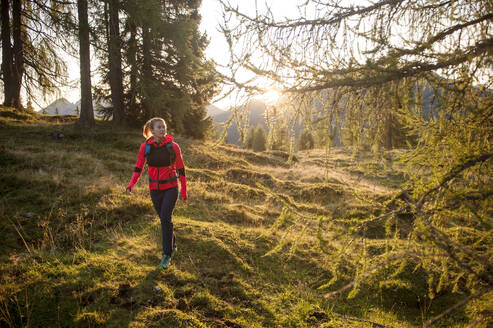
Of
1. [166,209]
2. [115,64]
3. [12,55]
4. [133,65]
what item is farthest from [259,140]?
[166,209]

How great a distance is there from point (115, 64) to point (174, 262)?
11.9m

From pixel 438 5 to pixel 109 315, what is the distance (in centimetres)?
561

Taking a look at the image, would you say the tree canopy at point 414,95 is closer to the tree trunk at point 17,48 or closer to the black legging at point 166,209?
the black legging at point 166,209

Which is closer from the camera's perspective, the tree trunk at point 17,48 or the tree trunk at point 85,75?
the tree trunk at point 85,75

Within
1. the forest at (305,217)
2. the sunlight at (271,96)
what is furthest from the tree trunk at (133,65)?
the sunlight at (271,96)

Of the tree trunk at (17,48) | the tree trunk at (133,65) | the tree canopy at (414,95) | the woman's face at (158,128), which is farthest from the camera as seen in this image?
the tree trunk at (17,48)

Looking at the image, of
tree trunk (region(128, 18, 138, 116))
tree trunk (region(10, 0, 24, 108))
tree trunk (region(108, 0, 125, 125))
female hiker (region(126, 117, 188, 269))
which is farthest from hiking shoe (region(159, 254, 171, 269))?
tree trunk (region(10, 0, 24, 108))

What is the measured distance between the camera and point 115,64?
12.4 metres

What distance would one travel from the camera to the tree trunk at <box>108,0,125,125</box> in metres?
11.6

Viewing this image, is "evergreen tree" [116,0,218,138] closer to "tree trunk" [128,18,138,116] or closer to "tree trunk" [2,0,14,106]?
"tree trunk" [128,18,138,116]

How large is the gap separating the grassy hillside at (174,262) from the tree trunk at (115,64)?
6383mm

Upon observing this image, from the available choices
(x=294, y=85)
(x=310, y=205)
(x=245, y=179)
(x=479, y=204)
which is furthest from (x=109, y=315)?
(x=245, y=179)

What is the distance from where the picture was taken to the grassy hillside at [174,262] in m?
3.07

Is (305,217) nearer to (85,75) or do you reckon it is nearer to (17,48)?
(85,75)
